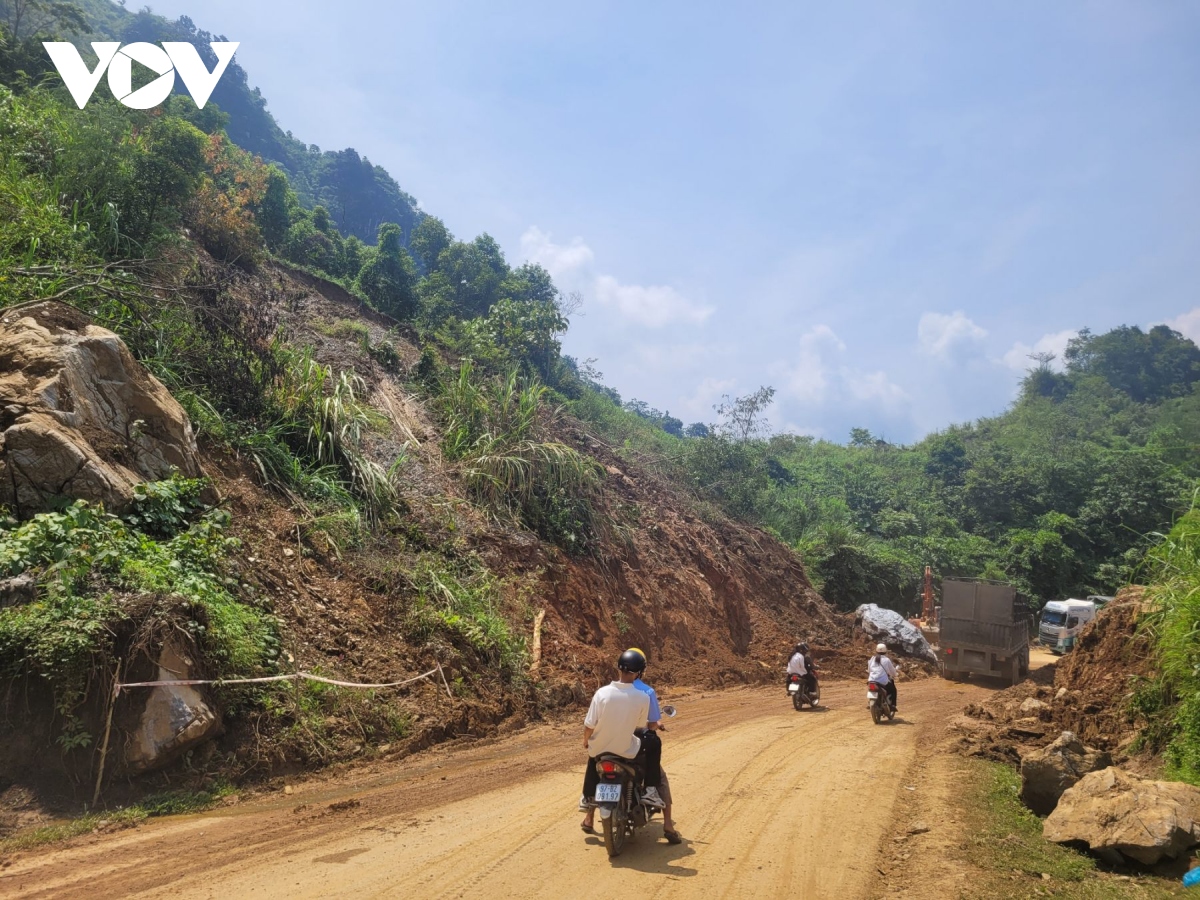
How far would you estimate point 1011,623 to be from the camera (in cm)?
1869

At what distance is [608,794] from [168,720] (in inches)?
166

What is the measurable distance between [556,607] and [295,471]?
18.4 ft

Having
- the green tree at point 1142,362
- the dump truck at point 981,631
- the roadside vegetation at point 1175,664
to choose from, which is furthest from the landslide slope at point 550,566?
the green tree at point 1142,362

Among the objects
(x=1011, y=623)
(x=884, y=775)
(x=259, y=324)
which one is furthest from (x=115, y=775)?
(x=1011, y=623)

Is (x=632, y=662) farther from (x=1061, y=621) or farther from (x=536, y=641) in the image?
(x=1061, y=621)

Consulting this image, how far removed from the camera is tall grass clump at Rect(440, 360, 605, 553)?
16453mm

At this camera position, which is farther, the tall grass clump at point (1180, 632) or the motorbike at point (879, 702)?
the motorbike at point (879, 702)

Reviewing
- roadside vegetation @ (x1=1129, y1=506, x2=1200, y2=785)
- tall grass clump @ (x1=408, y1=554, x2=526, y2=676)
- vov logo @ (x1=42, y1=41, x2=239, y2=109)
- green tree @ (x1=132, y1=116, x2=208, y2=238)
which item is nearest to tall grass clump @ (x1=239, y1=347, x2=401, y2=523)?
tall grass clump @ (x1=408, y1=554, x2=526, y2=676)

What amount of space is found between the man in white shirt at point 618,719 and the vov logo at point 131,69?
14691 mm

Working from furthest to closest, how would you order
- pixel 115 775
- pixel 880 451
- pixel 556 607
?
pixel 880 451 < pixel 556 607 < pixel 115 775

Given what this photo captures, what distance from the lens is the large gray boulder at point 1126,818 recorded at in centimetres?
546

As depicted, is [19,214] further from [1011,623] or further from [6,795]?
[1011,623]

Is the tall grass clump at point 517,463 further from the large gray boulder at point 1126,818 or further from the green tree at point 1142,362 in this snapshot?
the green tree at point 1142,362

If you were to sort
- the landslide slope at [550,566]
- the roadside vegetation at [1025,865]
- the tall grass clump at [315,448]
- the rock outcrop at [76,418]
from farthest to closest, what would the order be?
the tall grass clump at [315,448] < the landslide slope at [550,566] < the rock outcrop at [76,418] < the roadside vegetation at [1025,865]
